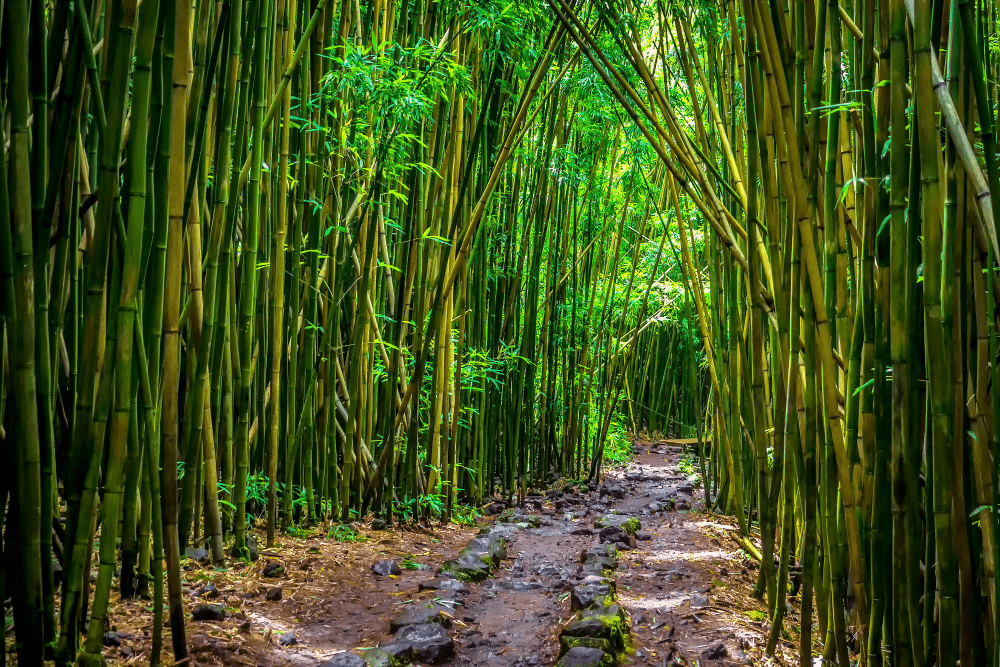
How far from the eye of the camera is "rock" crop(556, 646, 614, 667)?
139 centimetres

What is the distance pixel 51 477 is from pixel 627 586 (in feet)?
4.96

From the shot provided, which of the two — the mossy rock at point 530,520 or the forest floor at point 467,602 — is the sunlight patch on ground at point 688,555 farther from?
the mossy rock at point 530,520

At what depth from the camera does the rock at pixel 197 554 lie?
5.90 feet

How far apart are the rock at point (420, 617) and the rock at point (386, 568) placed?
1.33 feet

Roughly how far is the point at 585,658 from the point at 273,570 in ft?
2.78

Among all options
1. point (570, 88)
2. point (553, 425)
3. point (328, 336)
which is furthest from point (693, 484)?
point (328, 336)

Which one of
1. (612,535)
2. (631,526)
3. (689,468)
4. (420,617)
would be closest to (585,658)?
(420,617)

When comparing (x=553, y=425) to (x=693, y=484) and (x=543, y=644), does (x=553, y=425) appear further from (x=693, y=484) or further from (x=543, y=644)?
(x=543, y=644)

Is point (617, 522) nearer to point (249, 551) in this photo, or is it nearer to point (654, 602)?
point (654, 602)

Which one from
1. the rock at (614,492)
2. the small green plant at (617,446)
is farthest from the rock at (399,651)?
the small green plant at (617,446)

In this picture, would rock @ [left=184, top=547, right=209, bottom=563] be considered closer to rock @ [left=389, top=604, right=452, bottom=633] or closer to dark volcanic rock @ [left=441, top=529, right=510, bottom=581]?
rock @ [left=389, top=604, right=452, bottom=633]

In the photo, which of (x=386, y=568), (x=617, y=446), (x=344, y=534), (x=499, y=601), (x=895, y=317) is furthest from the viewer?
(x=617, y=446)

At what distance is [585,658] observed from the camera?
141cm

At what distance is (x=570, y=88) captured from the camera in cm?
345
